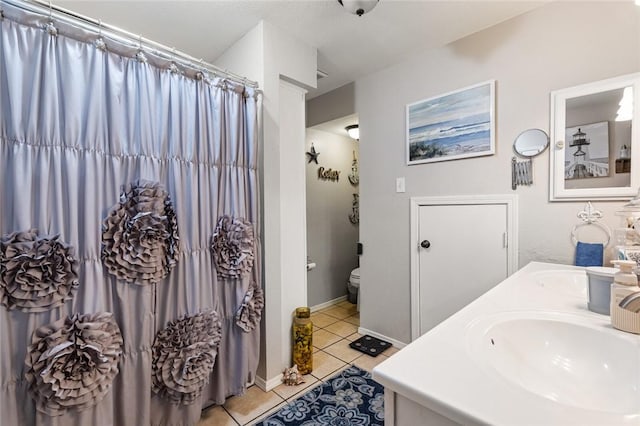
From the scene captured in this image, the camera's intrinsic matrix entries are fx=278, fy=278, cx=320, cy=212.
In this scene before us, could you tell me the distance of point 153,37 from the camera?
1917 millimetres

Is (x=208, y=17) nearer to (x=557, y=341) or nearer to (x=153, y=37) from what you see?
(x=153, y=37)

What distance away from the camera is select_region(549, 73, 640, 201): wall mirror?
1.40m

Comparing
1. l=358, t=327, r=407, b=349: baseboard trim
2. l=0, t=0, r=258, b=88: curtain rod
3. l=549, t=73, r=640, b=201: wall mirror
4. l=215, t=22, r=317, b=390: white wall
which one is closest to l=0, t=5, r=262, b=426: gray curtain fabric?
l=0, t=0, r=258, b=88: curtain rod

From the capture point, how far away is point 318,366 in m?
2.07

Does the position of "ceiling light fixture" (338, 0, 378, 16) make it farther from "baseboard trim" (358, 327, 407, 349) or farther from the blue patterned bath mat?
"baseboard trim" (358, 327, 407, 349)

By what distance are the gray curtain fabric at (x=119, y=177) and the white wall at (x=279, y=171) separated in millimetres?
145

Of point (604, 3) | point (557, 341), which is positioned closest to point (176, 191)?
point (557, 341)

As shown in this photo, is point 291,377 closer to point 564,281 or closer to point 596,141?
point 564,281

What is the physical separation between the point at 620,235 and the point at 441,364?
1.28 metres

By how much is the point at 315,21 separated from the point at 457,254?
1856mm

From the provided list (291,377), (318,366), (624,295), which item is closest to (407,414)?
(624,295)

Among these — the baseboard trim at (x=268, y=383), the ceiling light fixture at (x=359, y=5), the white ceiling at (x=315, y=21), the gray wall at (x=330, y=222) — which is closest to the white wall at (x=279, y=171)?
the baseboard trim at (x=268, y=383)

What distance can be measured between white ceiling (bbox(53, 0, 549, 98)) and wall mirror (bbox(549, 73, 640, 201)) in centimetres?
64

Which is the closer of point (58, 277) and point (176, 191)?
point (58, 277)
